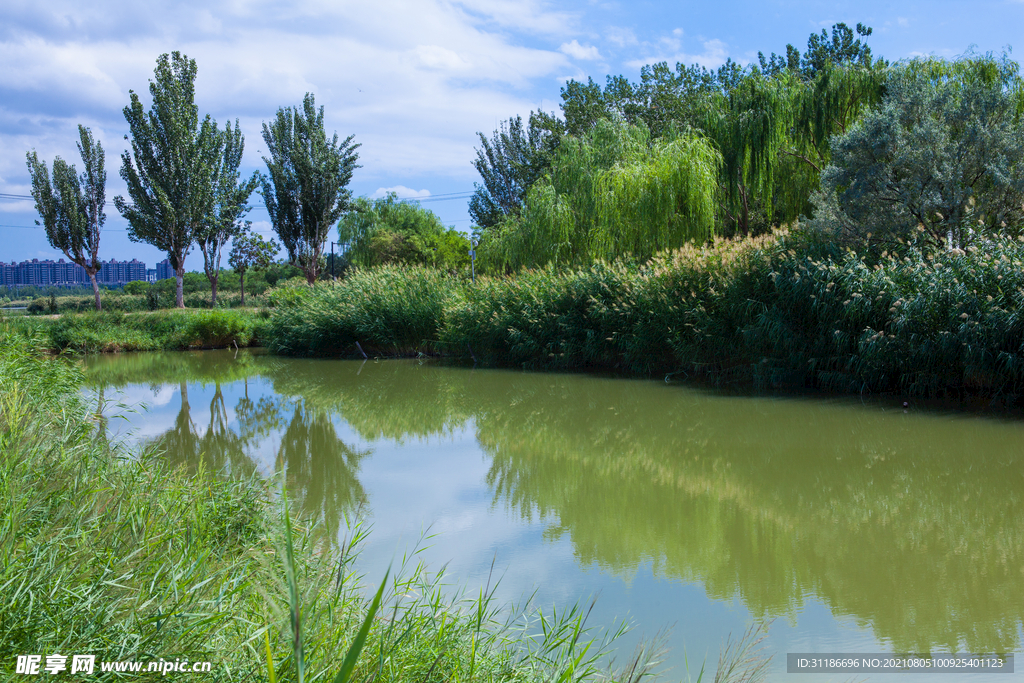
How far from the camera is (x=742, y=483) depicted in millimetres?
6078

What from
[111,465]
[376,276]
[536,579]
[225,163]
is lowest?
[536,579]

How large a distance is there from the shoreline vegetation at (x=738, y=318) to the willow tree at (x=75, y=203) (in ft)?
30.6

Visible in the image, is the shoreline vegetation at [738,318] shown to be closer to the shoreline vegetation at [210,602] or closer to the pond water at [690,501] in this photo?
the pond water at [690,501]

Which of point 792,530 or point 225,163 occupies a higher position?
point 225,163

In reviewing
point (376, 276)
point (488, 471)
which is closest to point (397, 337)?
point (376, 276)

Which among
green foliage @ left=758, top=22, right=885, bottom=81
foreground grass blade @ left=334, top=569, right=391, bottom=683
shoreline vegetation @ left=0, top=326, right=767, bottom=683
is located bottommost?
shoreline vegetation @ left=0, top=326, right=767, bottom=683

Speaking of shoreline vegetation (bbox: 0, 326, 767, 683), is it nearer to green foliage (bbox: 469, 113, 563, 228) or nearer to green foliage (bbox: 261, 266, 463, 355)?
green foliage (bbox: 261, 266, 463, 355)

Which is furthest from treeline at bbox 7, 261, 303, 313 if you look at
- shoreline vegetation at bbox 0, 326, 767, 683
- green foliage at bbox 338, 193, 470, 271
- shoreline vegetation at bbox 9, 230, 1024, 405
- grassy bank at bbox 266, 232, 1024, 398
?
shoreline vegetation at bbox 0, 326, 767, 683

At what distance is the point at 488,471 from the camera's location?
6953 mm

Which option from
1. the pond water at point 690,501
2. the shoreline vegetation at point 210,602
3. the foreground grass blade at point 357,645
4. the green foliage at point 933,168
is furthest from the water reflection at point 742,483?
the green foliage at point 933,168

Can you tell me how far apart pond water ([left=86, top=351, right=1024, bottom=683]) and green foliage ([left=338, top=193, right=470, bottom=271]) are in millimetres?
29635

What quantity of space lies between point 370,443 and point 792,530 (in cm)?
512

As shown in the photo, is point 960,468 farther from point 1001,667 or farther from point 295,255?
point 295,255

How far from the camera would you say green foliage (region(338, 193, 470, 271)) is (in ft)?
139
